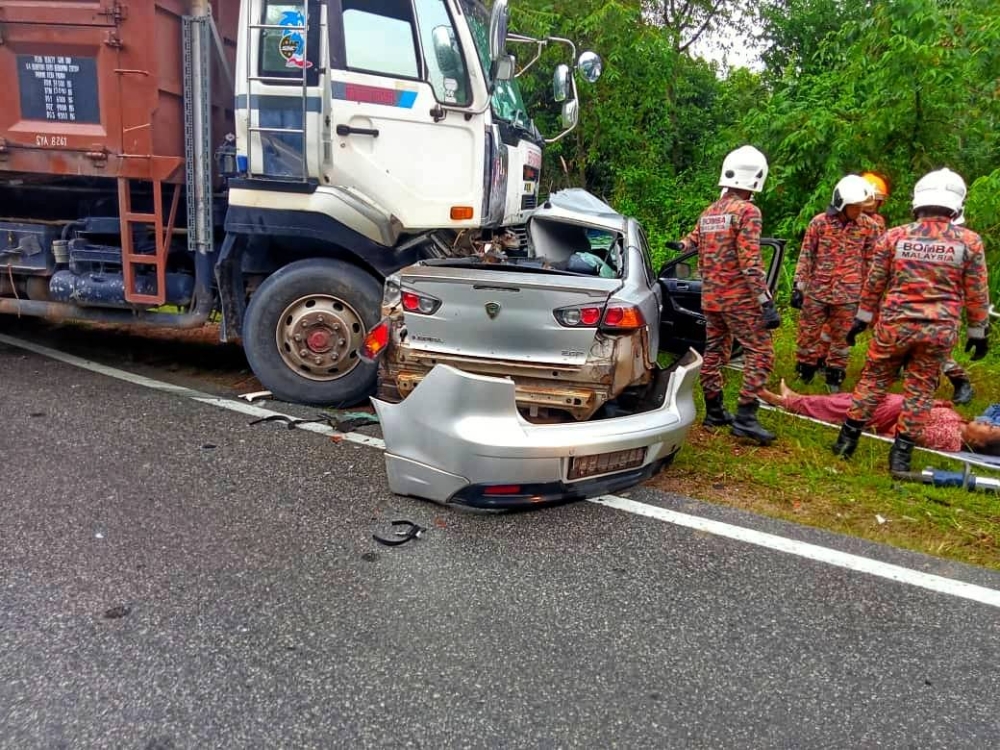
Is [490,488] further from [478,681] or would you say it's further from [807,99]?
[807,99]

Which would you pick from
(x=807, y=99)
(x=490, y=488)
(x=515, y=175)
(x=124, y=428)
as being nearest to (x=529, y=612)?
(x=490, y=488)

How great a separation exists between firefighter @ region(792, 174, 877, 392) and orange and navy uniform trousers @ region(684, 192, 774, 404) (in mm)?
1454

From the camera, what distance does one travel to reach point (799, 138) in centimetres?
905

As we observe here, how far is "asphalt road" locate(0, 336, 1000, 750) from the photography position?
2404mm

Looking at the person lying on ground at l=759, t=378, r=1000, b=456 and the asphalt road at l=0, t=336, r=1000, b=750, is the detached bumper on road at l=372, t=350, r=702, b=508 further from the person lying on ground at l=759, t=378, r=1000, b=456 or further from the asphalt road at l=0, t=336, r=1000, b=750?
the person lying on ground at l=759, t=378, r=1000, b=456

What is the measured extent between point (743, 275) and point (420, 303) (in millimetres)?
2150

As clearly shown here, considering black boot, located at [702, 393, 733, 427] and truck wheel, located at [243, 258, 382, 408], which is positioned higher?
truck wheel, located at [243, 258, 382, 408]

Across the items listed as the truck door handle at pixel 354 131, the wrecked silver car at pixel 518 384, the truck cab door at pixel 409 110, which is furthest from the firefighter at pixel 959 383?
the truck door handle at pixel 354 131

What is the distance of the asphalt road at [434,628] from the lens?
2404mm

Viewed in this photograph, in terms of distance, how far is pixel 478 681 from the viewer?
2604 mm

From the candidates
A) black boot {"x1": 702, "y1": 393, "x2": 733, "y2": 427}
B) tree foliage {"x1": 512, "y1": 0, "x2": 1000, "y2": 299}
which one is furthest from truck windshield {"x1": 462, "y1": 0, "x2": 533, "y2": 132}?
tree foliage {"x1": 512, "y1": 0, "x2": 1000, "y2": 299}

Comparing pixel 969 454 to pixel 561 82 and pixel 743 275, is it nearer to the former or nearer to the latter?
pixel 743 275

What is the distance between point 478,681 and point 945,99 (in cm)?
778

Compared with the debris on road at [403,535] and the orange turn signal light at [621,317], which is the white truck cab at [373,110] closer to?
the orange turn signal light at [621,317]
